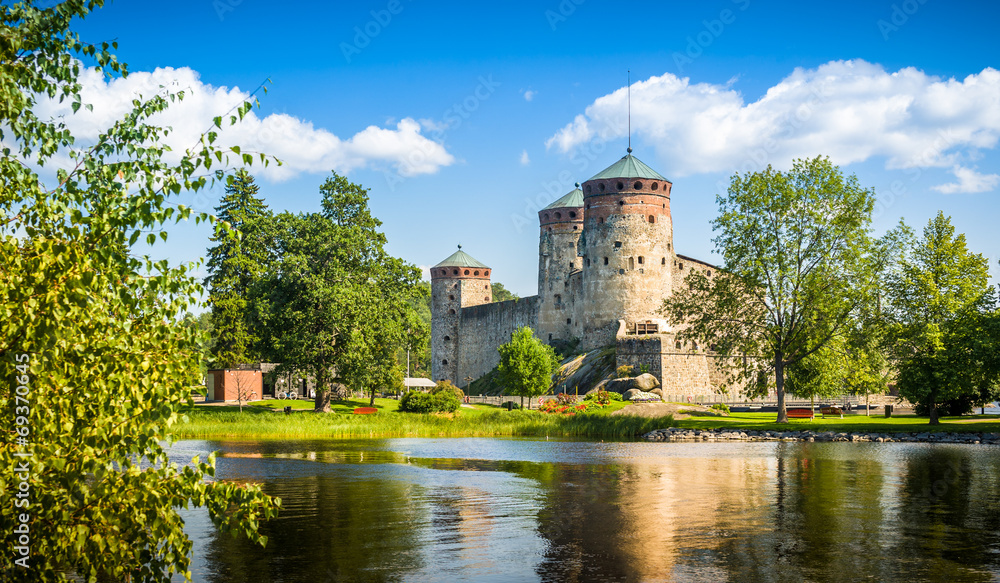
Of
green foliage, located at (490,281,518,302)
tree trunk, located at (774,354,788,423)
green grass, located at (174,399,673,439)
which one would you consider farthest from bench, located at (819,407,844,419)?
green foliage, located at (490,281,518,302)

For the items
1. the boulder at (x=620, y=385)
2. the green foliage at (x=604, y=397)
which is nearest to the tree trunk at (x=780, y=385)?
the green foliage at (x=604, y=397)

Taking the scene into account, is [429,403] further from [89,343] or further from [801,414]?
[89,343]

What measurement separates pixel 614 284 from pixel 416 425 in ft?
99.4

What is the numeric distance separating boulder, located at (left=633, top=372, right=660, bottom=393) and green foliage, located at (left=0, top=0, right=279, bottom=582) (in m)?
50.1

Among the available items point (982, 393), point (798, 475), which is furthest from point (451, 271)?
point (798, 475)

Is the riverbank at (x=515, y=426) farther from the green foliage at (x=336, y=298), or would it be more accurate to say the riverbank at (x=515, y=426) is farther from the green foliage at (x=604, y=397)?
the green foliage at (x=604, y=397)

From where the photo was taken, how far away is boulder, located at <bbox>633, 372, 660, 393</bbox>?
57.0 m

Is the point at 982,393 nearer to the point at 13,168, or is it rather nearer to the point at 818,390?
the point at 818,390

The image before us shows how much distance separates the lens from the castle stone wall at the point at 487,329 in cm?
7850

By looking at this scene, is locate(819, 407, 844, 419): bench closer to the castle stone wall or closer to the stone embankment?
the stone embankment

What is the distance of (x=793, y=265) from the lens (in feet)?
130

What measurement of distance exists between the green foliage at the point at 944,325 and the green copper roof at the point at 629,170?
2748 centimetres

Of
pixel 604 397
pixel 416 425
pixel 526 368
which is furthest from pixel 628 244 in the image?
pixel 416 425

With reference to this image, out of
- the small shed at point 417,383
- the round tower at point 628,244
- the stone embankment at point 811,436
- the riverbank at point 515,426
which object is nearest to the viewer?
the stone embankment at point 811,436
